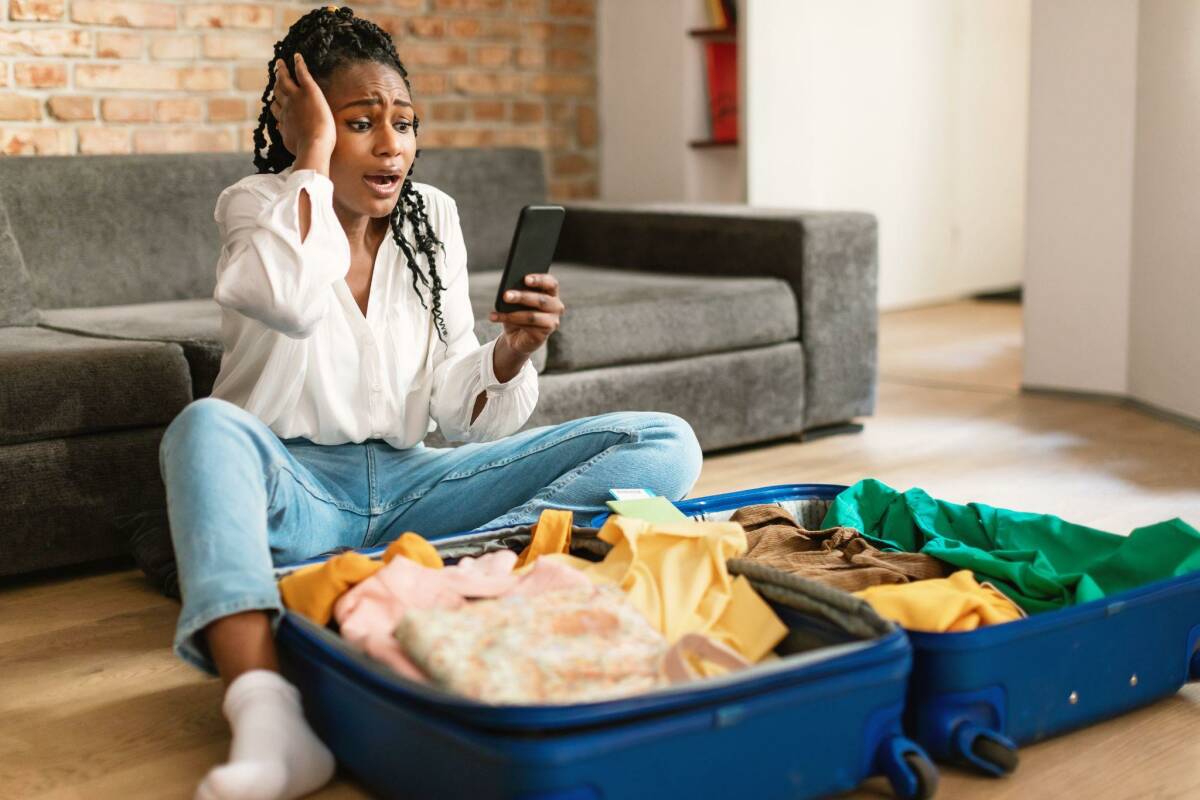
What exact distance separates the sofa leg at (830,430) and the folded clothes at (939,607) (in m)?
1.83

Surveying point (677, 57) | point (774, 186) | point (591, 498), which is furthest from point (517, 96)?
point (591, 498)

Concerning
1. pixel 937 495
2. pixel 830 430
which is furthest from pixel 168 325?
pixel 830 430

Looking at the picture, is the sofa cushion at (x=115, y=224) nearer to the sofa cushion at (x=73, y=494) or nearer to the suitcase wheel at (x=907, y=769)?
the sofa cushion at (x=73, y=494)

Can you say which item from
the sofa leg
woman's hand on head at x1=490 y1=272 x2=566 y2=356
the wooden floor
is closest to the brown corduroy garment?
the wooden floor

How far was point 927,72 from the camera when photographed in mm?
5844

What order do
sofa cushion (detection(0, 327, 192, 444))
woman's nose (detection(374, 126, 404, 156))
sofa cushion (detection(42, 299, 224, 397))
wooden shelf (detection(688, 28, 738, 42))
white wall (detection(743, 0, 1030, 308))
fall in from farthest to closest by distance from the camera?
white wall (detection(743, 0, 1030, 308)), wooden shelf (detection(688, 28, 738, 42)), sofa cushion (detection(42, 299, 224, 397)), sofa cushion (detection(0, 327, 192, 444)), woman's nose (detection(374, 126, 404, 156))

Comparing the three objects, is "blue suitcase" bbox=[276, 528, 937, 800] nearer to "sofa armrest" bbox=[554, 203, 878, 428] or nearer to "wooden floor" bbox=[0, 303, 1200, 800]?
"wooden floor" bbox=[0, 303, 1200, 800]

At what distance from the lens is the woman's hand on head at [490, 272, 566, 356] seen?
1808mm

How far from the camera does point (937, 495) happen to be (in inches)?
110

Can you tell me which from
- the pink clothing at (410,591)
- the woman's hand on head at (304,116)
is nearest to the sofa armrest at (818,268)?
the woman's hand on head at (304,116)

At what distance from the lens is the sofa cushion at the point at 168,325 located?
8.20ft

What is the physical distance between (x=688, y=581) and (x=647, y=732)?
375mm

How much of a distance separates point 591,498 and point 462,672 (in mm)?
681

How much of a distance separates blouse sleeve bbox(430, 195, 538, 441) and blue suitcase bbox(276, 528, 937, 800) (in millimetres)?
528
